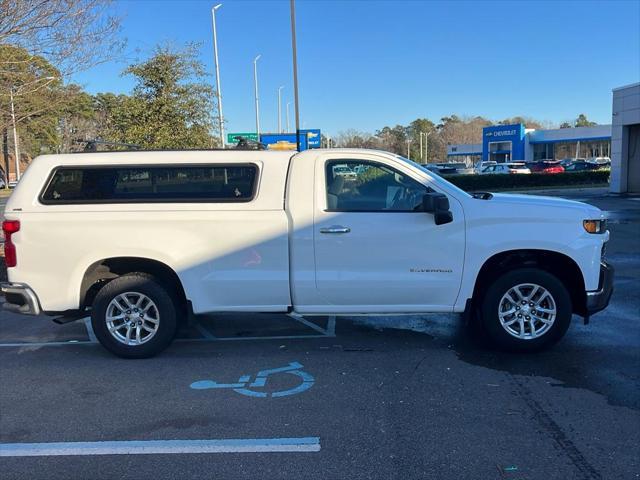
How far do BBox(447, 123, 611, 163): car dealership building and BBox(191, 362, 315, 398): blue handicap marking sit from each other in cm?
6933

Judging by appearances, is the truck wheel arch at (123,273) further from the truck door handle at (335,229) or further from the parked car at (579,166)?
the parked car at (579,166)

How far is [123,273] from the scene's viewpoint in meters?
5.57

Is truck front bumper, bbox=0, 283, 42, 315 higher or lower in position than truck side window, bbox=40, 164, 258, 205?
lower

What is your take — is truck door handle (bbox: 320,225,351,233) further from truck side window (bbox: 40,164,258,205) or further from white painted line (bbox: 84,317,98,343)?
white painted line (bbox: 84,317,98,343)

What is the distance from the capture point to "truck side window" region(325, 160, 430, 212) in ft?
17.4

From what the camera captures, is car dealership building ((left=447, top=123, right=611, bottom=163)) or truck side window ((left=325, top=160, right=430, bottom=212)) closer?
truck side window ((left=325, top=160, right=430, bottom=212))

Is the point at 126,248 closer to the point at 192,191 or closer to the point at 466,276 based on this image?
the point at 192,191

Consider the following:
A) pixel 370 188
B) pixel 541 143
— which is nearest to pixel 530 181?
pixel 370 188

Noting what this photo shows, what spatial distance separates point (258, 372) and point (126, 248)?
1692mm

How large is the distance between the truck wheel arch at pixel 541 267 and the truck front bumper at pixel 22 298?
13.8 ft

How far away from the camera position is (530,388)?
15.0 ft

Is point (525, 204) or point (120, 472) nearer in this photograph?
point (120, 472)

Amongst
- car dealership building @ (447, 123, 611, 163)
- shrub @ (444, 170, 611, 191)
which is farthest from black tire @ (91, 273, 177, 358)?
car dealership building @ (447, 123, 611, 163)

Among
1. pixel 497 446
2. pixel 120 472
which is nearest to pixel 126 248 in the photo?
pixel 120 472
